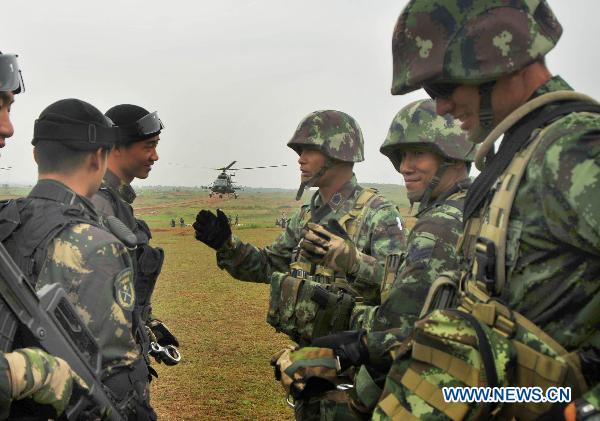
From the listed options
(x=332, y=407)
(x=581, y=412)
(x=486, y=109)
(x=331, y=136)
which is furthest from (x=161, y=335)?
(x=581, y=412)

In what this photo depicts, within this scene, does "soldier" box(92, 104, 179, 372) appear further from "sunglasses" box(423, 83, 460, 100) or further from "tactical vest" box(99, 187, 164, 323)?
"sunglasses" box(423, 83, 460, 100)

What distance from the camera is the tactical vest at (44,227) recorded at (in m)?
2.69

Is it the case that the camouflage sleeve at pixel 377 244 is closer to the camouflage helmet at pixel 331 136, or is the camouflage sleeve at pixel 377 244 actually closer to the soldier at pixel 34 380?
the camouflage helmet at pixel 331 136

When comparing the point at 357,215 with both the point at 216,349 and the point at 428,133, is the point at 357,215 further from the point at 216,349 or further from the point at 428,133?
the point at 216,349

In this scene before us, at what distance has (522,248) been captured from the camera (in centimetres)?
176

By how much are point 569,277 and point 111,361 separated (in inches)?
89.4


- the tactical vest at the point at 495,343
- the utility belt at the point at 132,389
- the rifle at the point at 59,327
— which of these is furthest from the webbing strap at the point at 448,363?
the utility belt at the point at 132,389

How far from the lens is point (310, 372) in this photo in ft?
9.12

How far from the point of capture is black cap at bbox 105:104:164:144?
4.66 metres

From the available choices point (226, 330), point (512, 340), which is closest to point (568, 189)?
point (512, 340)

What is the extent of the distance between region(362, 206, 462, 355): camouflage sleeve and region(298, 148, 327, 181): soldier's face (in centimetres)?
228

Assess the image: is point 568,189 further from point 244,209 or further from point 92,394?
A: point 244,209

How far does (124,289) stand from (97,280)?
171mm

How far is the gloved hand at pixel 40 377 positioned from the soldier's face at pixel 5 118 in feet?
4.04
